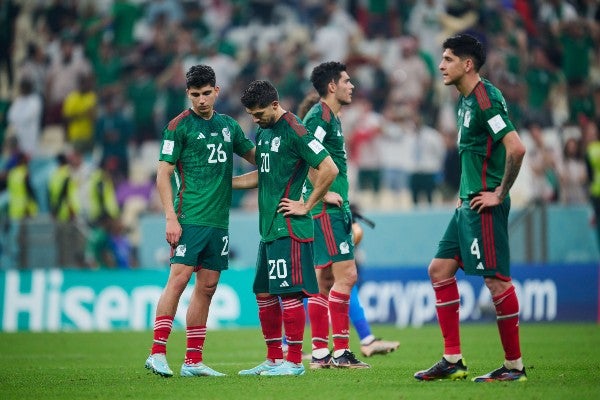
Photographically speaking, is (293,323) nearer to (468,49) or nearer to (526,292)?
(468,49)

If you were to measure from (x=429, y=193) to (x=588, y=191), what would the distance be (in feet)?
9.29

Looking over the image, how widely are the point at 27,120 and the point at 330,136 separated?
14751 mm

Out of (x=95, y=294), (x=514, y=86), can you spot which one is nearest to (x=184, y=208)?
(x=95, y=294)

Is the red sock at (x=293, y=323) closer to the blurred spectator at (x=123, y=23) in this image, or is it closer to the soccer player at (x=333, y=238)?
the soccer player at (x=333, y=238)

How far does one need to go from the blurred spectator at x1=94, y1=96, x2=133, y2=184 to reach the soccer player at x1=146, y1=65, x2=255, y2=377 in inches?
525

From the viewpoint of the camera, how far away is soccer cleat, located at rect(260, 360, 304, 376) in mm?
9617

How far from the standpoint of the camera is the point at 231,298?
19281 millimetres

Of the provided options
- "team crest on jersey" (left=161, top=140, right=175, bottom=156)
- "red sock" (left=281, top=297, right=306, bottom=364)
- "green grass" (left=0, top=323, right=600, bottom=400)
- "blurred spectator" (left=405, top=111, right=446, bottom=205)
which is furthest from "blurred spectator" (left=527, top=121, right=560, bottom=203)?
"team crest on jersey" (left=161, top=140, right=175, bottom=156)

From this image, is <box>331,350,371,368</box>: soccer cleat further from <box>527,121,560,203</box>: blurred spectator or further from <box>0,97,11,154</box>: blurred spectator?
<box>0,97,11,154</box>: blurred spectator

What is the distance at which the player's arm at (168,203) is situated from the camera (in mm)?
9539

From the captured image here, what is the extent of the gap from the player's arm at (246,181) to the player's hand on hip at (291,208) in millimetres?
607

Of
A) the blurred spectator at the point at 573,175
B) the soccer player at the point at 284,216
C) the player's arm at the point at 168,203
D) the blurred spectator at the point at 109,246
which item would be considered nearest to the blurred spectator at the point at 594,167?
the blurred spectator at the point at 573,175

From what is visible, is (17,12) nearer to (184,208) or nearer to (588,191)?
(588,191)

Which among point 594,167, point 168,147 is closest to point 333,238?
point 168,147
